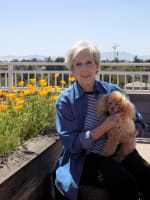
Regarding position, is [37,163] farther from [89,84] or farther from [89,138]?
[89,84]

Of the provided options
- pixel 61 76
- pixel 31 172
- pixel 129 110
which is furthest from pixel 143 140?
pixel 31 172

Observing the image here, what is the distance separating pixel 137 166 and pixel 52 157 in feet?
2.58

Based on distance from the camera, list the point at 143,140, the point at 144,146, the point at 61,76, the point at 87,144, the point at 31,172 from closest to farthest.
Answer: the point at 87,144 < the point at 31,172 < the point at 144,146 < the point at 143,140 < the point at 61,76

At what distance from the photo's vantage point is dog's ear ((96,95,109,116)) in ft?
7.19

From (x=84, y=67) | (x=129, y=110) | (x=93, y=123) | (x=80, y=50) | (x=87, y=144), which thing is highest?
(x=80, y=50)

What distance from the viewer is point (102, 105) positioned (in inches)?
86.4

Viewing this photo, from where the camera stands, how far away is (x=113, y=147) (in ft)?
7.17

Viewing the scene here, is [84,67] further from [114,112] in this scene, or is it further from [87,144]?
[87,144]

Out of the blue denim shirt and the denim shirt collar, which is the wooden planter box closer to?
the blue denim shirt

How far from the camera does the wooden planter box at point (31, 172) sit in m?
1.85

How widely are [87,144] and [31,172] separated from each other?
1.59 feet

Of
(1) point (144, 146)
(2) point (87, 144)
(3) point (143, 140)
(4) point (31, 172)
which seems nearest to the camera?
(2) point (87, 144)

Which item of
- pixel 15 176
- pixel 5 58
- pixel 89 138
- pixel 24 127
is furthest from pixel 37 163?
pixel 5 58

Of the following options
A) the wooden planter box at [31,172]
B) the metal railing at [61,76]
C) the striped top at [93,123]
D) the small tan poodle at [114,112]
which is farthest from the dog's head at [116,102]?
the metal railing at [61,76]
